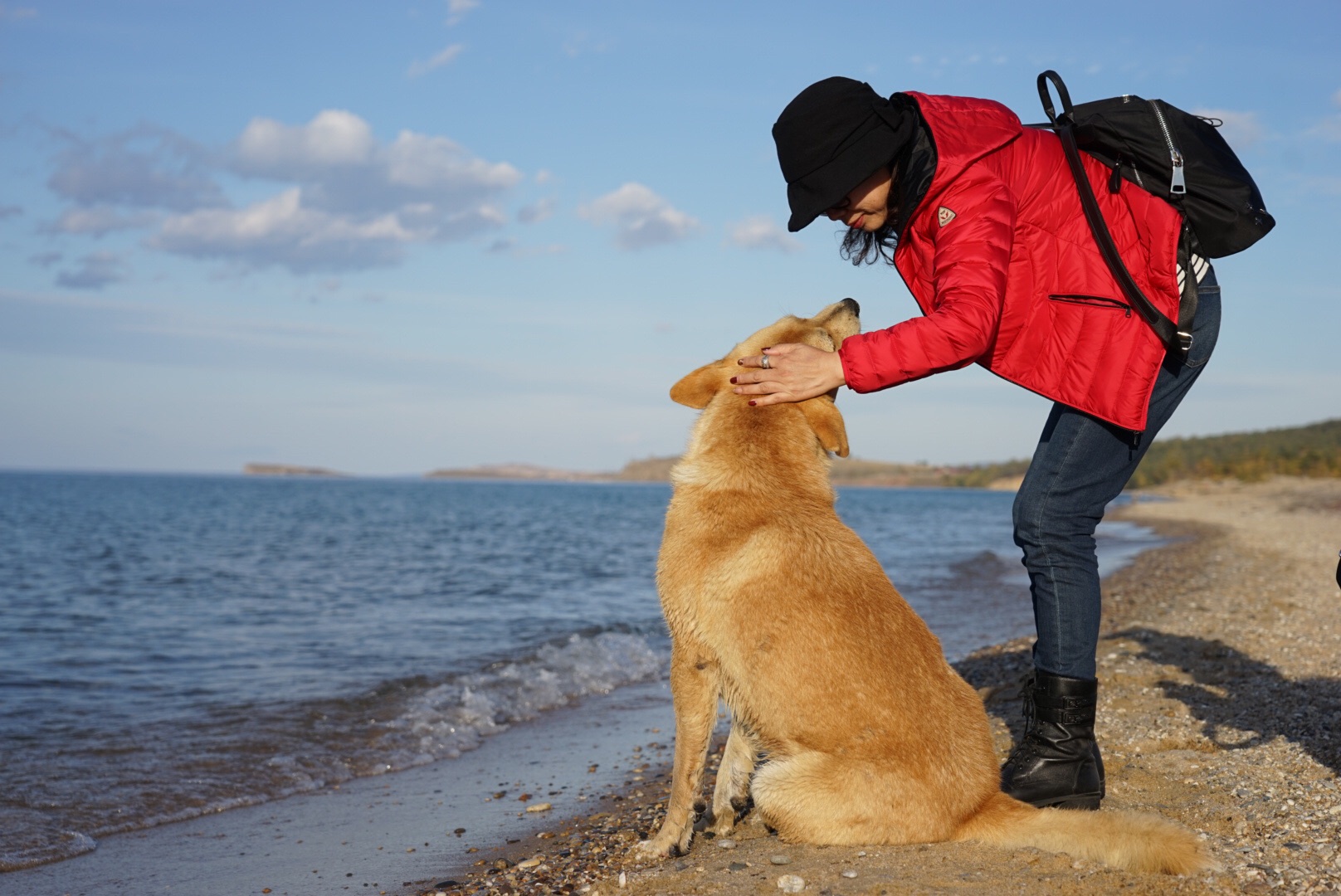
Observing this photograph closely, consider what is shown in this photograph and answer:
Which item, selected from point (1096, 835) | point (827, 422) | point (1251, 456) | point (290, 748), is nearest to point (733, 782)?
point (1096, 835)

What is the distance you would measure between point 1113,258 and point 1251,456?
211 ft

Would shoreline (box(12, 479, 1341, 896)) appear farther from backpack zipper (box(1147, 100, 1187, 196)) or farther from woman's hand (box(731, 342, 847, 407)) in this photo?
backpack zipper (box(1147, 100, 1187, 196))

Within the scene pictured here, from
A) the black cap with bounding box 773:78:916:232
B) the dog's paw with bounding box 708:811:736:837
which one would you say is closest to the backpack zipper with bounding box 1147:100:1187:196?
the black cap with bounding box 773:78:916:232

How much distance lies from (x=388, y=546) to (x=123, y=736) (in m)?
21.4

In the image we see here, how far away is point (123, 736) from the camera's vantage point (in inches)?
284

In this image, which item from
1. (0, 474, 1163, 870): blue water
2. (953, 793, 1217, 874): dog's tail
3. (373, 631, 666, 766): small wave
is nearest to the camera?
(953, 793, 1217, 874): dog's tail

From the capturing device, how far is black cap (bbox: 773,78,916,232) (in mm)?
3281

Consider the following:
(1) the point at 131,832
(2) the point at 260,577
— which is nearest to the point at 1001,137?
(1) the point at 131,832

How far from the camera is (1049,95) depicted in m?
3.54

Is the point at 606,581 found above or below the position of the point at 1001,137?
below

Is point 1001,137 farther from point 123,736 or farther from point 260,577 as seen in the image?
point 260,577

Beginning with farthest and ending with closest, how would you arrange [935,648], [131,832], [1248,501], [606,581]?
[1248,501] → [606,581] → [131,832] → [935,648]

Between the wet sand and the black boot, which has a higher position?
the black boot

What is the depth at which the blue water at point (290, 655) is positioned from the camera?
6.32 meters
